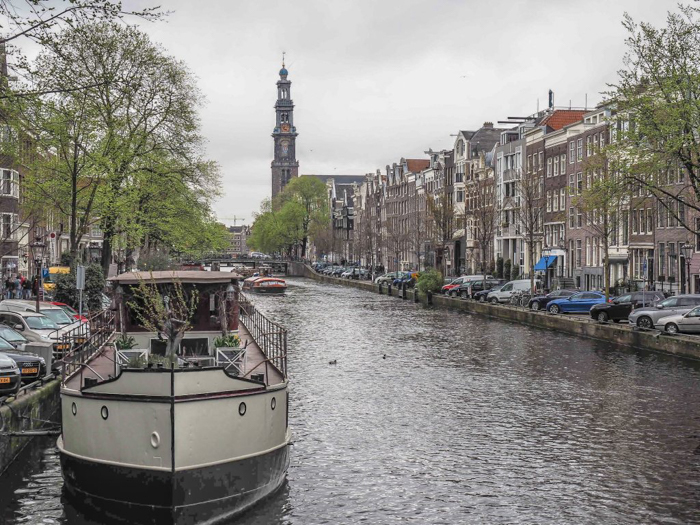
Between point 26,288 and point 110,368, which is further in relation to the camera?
point 26,288

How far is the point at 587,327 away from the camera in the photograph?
157ft

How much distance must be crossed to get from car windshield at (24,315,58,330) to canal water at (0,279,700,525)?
872 cm

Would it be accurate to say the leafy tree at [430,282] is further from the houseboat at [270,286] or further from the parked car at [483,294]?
the houseboat at [270,286]

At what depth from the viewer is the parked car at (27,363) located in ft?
82.9

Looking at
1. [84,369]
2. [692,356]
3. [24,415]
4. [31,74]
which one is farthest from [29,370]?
[692,356]

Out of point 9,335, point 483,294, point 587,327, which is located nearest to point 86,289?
point 9,335

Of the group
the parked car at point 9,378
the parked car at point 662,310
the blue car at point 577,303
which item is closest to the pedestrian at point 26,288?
the blue car at point 577,303

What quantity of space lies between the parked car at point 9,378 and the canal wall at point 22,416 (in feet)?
1.17

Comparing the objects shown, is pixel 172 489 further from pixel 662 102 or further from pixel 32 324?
pixel 662 102

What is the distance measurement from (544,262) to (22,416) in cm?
7143

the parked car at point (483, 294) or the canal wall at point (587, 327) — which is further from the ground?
the parked car at point (483, 294)

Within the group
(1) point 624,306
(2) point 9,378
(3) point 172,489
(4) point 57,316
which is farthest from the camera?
(1) point 624,306

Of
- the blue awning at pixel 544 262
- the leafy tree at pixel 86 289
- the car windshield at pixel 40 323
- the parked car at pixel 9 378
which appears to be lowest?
the parked car at pixel 9 378

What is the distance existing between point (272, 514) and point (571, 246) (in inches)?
2744
